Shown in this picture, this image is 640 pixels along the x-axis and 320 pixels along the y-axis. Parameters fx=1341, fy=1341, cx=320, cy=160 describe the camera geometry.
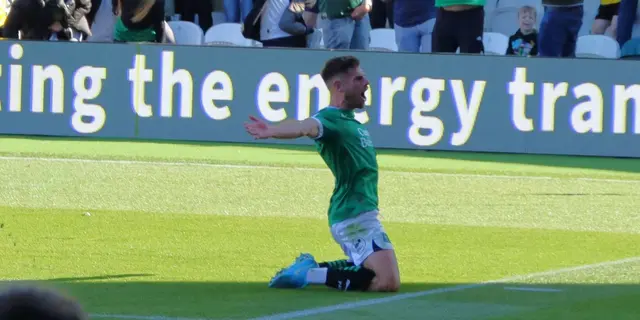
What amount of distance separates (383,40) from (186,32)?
3.33m

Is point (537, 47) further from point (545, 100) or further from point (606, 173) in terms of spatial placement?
point (606, 173)

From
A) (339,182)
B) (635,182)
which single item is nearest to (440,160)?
(635,182)

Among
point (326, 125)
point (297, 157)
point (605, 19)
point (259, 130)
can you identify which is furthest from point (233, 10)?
point (259, 130)

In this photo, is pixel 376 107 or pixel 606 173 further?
pixel 376 107

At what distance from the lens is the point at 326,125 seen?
23.5ft

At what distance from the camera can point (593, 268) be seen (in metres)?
8.45

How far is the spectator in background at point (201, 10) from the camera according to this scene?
24.1 meters

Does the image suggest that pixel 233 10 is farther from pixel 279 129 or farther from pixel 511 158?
pixel 279 129

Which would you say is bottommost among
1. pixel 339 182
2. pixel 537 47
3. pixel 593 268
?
pixel 593 268

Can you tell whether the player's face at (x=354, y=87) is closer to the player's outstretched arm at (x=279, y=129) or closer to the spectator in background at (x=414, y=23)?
the player's outstretched arm at (x=279, y=129)

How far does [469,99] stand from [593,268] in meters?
9.43

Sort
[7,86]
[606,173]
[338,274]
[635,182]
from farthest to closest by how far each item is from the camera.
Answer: [7,86], [606,173], [635,182], [338,274]

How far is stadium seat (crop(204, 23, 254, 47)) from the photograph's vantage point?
22141 mm

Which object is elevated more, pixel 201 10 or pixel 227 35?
pixel 201 10
